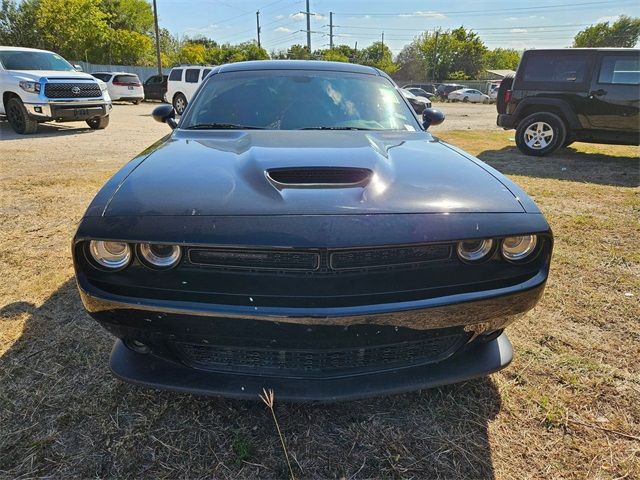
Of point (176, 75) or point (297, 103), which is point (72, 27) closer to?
point (176, 75)

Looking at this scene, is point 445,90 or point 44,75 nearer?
point 44,75

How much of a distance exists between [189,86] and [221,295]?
17323mm

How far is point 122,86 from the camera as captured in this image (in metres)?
21.4

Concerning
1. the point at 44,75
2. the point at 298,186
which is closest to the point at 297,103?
the point at 298,186

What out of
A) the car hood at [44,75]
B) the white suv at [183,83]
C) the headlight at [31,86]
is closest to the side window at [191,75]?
the white suv at [183,83]

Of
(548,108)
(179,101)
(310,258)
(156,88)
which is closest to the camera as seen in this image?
(310,258)

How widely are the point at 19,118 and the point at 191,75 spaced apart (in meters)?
8.02

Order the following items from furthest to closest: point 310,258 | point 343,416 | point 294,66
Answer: point 294,66 < point 343,416 < point 310,258

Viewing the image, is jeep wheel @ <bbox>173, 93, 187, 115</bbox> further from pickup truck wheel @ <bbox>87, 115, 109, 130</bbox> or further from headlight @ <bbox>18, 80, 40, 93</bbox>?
headlight @ <bbox>18, 80, 40, 93</bbox>

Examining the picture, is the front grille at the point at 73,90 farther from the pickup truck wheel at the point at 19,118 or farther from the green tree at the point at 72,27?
the green tree at the point at 72,27

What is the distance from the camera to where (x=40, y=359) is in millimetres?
2357

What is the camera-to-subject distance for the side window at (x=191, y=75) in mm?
17084

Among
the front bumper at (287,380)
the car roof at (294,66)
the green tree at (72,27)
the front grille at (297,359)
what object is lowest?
the front bumper at (287,380)

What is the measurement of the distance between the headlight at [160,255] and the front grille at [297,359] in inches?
13.3
